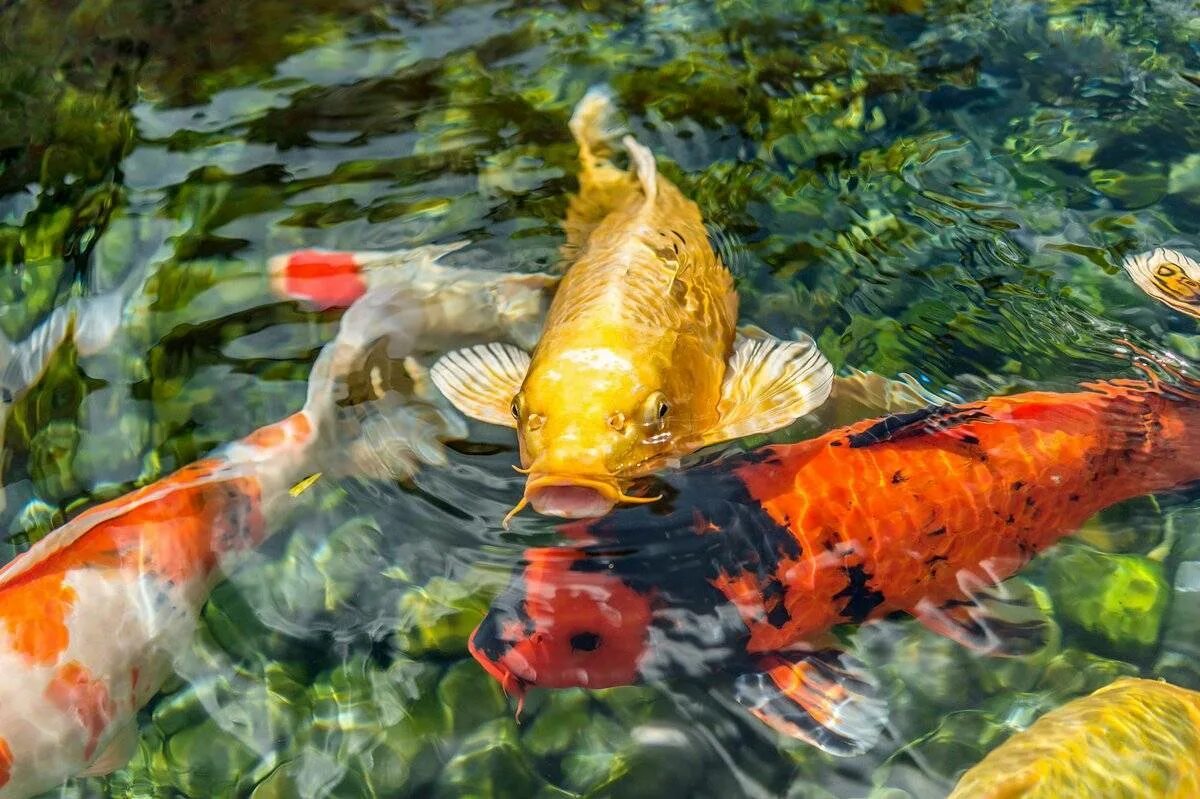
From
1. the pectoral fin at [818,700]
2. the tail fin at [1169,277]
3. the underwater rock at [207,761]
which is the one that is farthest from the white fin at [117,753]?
the tail fin at [1169,277]

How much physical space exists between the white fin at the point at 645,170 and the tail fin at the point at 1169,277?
7.03 ft

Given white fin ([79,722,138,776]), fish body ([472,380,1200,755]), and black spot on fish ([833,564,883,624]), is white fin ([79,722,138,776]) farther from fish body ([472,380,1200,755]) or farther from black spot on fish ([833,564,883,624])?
black spot on fish ([833,564,883,624])

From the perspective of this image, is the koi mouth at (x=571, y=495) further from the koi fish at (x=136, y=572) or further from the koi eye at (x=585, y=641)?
the koi fish at (x=136, y=572)

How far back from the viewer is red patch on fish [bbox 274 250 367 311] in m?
4.57

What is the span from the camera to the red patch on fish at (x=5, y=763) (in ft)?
9.80

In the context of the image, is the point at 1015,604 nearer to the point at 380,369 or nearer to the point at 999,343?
the point at 999,343

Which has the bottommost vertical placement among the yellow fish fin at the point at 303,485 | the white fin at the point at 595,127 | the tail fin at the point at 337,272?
the yellow fish fin at the point at 303,485

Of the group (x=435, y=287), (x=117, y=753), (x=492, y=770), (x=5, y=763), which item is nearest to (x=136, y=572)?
(x=117, y=753)

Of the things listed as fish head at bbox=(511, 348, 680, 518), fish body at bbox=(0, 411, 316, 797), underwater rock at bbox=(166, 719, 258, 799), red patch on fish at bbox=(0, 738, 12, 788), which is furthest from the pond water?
Result: fish head at bbox=(511, 348, 680, 518)

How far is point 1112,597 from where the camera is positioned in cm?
361

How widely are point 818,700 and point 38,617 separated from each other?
242 centimetres

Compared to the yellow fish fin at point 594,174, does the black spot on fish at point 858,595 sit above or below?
below

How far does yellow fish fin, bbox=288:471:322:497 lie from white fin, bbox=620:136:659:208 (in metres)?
1.78

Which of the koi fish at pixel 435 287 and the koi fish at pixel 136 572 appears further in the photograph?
the koi fish at pixel 435 287
